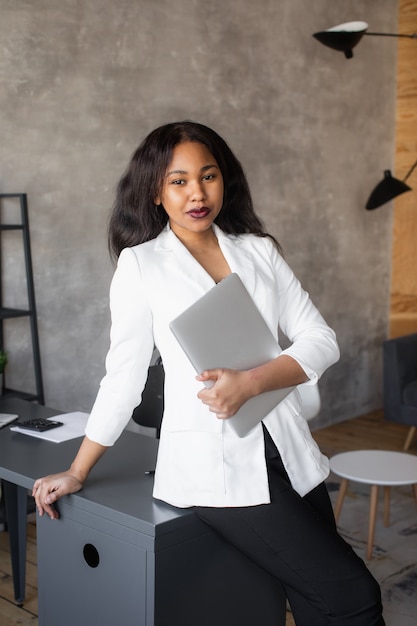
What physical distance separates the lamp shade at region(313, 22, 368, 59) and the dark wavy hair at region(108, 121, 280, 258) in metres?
3.02

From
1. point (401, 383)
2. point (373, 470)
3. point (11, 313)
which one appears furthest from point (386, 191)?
point (11, 313)

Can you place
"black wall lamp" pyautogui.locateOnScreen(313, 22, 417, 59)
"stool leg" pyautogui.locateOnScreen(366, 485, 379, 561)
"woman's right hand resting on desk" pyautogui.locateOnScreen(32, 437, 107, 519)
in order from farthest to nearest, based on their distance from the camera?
"black wall lamp" pyautogui.locateOnScreen(313, 22, 417, 59), "stool leg" pyautogui.locateOnScreen(366, 485, 379, 561), "woman's right hand resting on desk" pyautogui.locateOnScreen(32, 437, 107, 519)

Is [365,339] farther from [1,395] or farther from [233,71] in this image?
[1,395]

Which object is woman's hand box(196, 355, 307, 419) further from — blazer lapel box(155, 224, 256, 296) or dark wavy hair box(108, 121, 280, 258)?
dark wavy hair box(108, 121, 280, 258)

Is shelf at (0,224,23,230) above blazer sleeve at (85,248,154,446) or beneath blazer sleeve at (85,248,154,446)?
above

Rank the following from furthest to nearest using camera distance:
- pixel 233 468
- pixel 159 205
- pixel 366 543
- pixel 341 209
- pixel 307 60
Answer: pixel 341 209, pixel 307 60, pixel 366 543, pixel 159 205, pixel 233 468

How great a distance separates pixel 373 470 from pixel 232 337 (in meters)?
1.78

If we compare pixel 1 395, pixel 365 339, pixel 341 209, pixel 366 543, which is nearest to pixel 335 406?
pixel 365 339

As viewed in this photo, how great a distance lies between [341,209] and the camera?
530 cm

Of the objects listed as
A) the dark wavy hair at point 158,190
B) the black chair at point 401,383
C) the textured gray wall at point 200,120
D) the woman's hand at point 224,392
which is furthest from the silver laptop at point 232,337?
the black chair at point 401,383

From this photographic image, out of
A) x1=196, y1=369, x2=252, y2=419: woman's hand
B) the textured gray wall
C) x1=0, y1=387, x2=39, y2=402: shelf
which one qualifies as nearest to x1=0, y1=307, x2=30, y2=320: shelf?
the textured gray wall

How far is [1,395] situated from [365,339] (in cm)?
303

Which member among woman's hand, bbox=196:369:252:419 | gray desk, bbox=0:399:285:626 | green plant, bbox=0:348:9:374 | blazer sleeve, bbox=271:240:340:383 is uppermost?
blazer sleeve, bbox=271:240:340:383

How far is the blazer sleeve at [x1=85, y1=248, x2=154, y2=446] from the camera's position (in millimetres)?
1664
